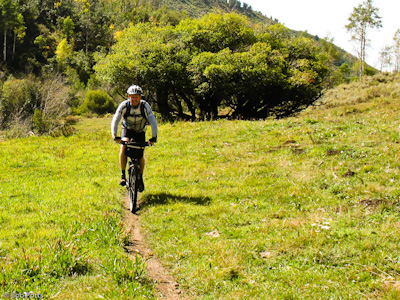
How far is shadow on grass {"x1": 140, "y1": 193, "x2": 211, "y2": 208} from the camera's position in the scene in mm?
9430

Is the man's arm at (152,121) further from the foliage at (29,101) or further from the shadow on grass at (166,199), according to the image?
the foliage at (29,101)

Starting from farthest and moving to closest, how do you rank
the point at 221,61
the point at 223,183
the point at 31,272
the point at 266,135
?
the point at 221,61, the point at 266,135, the point at 223,183, the point at 31,272

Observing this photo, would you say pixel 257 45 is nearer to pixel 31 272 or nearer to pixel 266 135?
pixel 266 135

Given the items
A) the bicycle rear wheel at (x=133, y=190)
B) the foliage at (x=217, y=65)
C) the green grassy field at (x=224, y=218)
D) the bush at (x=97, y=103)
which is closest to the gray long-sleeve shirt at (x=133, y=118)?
the bicycle rear wheel at (x=133, y=190)

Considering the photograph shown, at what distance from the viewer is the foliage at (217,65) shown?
24.2 metres

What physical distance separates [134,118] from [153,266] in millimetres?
4036

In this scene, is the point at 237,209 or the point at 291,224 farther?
the point at 237,209

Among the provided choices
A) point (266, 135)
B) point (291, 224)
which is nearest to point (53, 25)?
point (266, 135)

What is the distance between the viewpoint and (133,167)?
9164mm

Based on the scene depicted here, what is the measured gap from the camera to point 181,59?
25406 millimetres

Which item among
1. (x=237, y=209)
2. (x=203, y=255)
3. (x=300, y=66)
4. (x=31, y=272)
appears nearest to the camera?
(x=31, y=272)

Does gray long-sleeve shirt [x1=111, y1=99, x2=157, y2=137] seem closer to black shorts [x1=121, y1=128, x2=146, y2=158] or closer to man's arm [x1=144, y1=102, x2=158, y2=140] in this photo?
man's arm [x1=144, y1=102, x2=158, y2=140]

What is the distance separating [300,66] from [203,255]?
24.2 meters

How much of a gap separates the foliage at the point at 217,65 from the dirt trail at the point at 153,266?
662 inches
